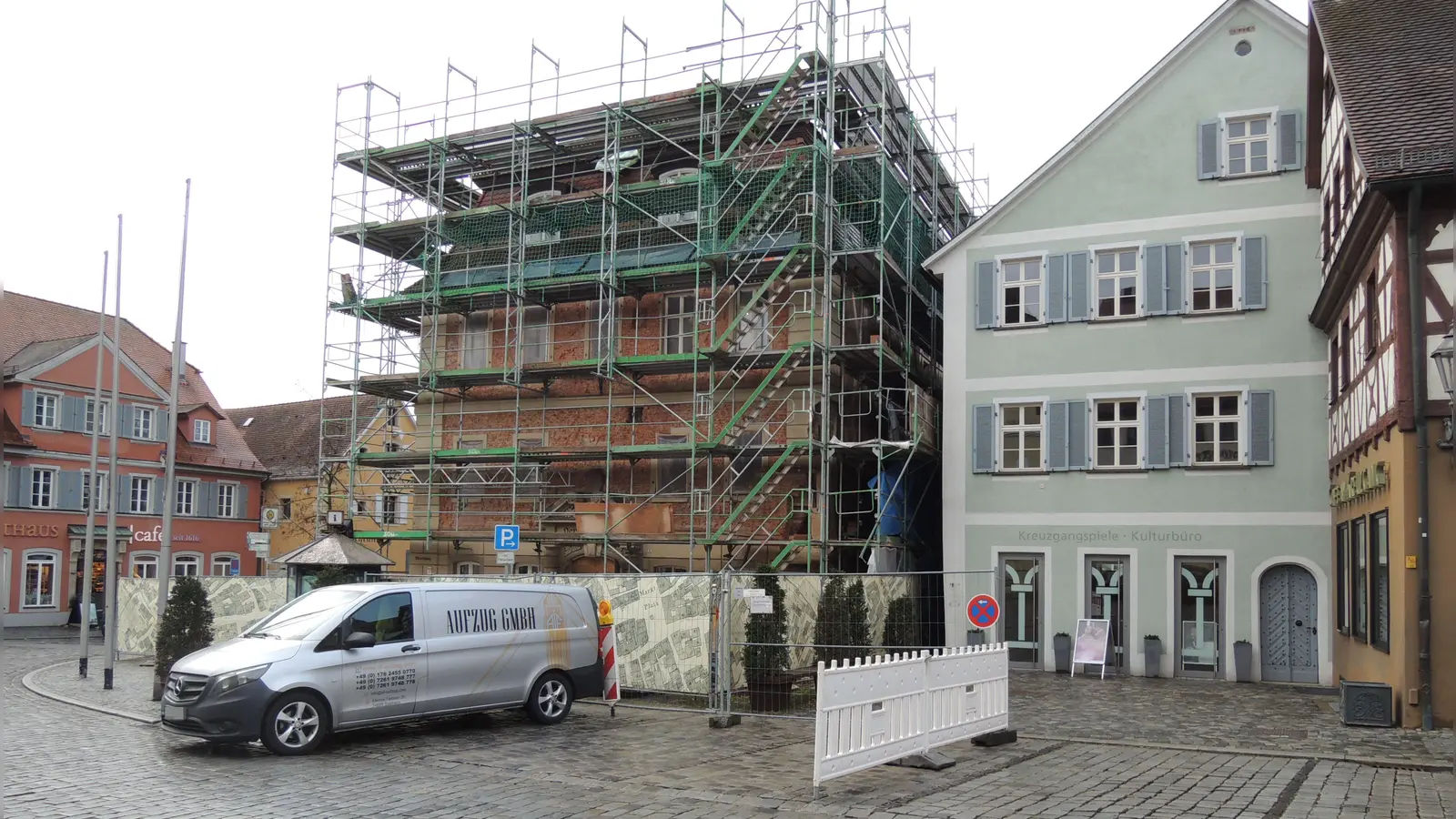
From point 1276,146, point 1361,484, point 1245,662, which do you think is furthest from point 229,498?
point 1361,484

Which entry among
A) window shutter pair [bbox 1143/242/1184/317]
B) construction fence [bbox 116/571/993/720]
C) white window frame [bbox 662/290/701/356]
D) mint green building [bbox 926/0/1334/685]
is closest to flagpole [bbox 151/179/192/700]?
construction fence [bbox 116/571/993/720]

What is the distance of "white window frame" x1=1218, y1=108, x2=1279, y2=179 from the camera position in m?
24.8

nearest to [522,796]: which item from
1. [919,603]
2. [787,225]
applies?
[919,603]

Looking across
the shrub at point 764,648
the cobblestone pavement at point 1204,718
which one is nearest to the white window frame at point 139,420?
the cobblestone pavement at point 1204,718

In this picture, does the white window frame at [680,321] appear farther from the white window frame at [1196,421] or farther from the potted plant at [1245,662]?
the potted plant at [1245,662]

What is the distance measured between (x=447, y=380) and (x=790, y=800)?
973 inches

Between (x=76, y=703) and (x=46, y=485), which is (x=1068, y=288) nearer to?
(x=76, y=703)

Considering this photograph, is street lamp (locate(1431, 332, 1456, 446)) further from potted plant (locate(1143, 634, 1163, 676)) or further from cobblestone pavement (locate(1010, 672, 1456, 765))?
potted plant (locate(1143, 634, 1163, 676))

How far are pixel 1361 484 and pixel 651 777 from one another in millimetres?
12482

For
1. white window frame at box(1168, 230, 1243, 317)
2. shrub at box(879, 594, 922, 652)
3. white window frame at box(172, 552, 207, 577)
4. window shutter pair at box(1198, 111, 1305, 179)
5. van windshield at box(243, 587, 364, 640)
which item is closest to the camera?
van windshield at box(243, 587, 364, 640)

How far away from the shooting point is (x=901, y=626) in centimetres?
2181

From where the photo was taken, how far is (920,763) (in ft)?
41.0

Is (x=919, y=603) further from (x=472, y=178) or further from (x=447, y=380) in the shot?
(x=472, y=178)

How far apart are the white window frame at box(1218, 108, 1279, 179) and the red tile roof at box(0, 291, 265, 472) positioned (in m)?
37.1
